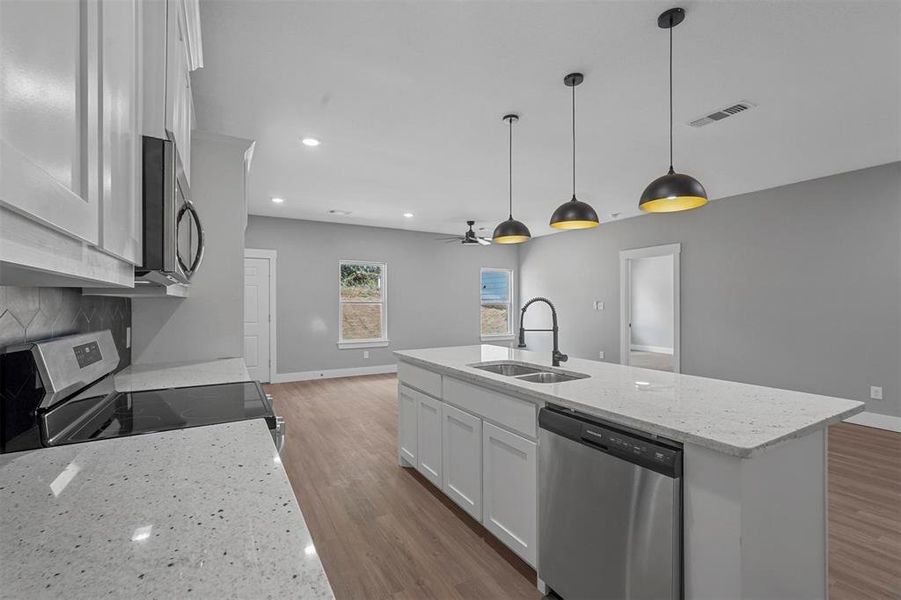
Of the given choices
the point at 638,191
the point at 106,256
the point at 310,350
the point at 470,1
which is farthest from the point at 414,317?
the point at 106,256

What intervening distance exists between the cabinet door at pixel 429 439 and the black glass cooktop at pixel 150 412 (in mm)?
1252

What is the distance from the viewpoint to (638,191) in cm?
505

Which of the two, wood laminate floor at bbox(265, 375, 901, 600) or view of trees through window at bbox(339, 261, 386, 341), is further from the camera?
view of trees through window at bbox(339, 261, 386, 341)

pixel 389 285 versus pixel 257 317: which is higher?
pixel 389 285

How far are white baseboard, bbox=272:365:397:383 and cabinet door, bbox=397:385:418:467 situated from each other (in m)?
3.83

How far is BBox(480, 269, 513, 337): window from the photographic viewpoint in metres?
8.70

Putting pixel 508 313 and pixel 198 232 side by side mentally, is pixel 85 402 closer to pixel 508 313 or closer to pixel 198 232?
pixel 198 232

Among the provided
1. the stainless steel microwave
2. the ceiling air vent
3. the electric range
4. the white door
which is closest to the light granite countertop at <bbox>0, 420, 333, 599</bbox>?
the electric range

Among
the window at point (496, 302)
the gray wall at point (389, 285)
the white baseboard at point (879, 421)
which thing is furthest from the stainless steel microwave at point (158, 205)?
the window at point (496, 302)

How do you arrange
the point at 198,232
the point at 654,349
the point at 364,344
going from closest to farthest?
the point at 198,232 < the point at 364,344 < the point at 654,349

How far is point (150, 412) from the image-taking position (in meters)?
1.36

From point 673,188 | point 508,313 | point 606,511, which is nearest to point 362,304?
point 508,313

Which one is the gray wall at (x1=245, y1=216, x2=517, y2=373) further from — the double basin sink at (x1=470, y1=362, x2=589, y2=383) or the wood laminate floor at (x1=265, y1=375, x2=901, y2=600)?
the double basin sink at (x1=470, y1=362, x2=589, y2=383)

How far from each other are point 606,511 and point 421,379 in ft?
5.13
